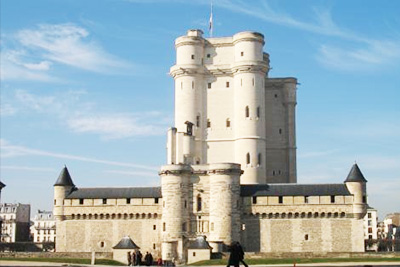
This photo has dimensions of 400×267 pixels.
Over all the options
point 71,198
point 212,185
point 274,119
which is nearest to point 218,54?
point 274,119

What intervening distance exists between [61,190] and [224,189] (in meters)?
18.2

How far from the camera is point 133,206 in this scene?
6850cm

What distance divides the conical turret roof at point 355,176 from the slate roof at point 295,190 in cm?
101

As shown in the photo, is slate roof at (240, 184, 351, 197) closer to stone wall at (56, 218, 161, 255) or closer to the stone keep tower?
the stone keep tower

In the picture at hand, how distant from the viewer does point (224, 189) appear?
6481 cm

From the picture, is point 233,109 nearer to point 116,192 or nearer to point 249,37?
point 249,37

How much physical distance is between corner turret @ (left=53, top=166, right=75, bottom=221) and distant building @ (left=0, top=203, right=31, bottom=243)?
1886 inches

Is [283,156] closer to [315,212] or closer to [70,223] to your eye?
[315,212]

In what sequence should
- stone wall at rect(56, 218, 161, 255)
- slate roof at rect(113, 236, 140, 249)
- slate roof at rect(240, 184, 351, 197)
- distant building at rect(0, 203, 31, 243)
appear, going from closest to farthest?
slate roof at rect(113, 236, 140, 249)
slate roof at rect(240, 184, 351, 197)
stone wall at rect(56, 218, 161, 255)
distant building at rect(0, 203, 31, 243)

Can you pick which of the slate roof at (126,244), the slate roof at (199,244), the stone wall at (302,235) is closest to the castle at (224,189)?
the stone wall at (302,235)

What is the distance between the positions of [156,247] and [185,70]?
2138 cm

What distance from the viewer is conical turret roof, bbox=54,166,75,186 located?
7044cm

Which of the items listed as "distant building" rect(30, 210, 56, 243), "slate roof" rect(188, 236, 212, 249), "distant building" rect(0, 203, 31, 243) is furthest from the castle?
"distant building" rect(30, 210, 56, 243)

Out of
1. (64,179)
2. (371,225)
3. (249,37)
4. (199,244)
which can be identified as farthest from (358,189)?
(371,225)
